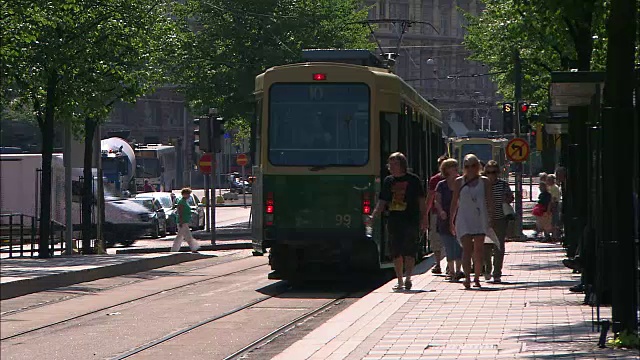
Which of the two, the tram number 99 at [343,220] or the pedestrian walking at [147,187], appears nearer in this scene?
the tram number 99 at [343,220]

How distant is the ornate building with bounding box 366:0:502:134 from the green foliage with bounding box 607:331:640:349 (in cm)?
10614

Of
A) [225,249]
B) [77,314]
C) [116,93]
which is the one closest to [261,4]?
[225,249]

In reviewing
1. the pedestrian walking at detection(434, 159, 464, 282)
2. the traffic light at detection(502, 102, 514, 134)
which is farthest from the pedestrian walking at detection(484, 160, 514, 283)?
the traffic light at detection(502, 102, 514, 134)

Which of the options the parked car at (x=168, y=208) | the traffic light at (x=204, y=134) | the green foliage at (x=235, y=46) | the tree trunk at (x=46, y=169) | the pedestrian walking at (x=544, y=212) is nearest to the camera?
the tree trunk at (x=46, y=169)

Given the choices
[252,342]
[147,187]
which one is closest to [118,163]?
[147,187]

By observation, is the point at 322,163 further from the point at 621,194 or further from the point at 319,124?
the point at 621,194

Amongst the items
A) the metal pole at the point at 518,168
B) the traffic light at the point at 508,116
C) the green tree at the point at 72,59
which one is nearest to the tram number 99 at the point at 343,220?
the green tree at the point at 72,59

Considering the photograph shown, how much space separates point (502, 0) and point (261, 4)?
21846 mm

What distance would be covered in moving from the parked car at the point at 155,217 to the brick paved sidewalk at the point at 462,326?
80.7 ft

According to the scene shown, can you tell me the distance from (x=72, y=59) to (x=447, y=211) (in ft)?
35.4

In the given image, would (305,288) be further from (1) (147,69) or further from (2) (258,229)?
(1) (147,69)

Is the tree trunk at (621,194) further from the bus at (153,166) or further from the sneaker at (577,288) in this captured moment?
the bus at (153,166)

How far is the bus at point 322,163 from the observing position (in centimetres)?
2028

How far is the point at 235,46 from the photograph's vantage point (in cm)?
5266
